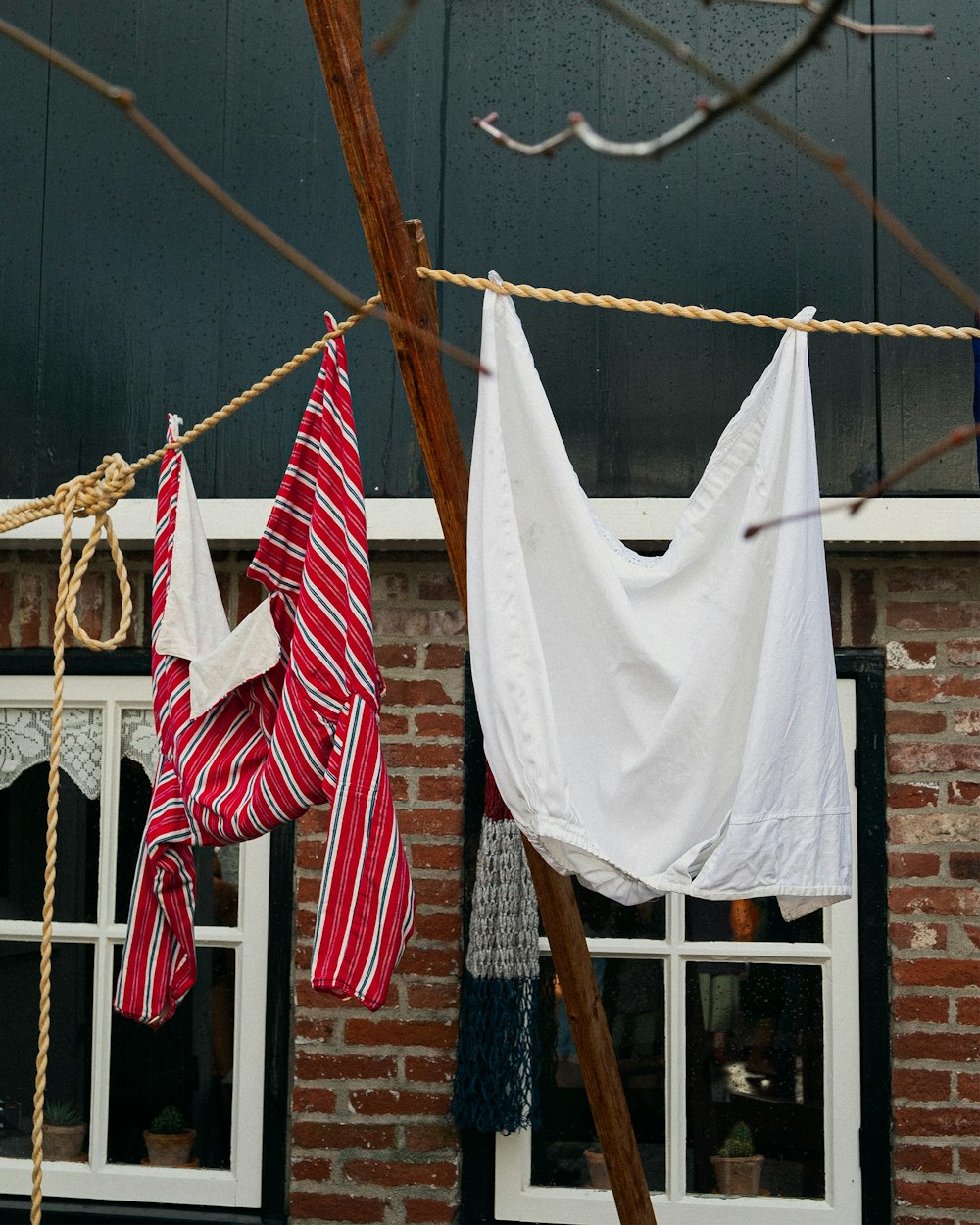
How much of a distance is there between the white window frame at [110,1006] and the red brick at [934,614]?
1.54m

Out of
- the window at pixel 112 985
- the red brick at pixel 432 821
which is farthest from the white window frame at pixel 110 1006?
the red brick at pixel 432 821

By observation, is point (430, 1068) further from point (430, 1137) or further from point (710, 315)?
point (710, 315)

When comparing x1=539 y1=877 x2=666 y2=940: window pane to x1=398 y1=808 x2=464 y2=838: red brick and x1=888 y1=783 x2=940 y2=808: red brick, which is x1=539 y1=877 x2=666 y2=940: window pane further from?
x1=888 y1=783 x2=940 y2=808: red brick

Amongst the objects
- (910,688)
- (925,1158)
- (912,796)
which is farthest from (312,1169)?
(910,688)

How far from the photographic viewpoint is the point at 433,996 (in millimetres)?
3078

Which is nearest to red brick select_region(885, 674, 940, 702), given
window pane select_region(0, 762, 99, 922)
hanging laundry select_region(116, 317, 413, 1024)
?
hanging laundry select_region(116, 317, 413, 1024)

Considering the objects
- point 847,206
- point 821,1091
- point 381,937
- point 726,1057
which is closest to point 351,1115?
point 726,1057

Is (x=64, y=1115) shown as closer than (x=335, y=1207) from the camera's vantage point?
No

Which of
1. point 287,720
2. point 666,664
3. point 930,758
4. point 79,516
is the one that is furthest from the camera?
point 930,758

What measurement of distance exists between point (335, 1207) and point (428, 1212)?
0.21 metres

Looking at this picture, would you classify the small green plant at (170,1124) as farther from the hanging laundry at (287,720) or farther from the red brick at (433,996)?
the hanging laundry at (287,720)

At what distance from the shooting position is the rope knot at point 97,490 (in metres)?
2.39

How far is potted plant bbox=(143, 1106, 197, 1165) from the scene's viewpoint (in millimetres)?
3174

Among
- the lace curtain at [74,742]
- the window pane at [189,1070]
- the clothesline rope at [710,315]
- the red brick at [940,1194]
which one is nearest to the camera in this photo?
the clothesline rope at [710,315]
